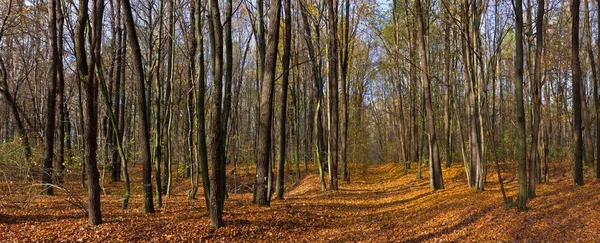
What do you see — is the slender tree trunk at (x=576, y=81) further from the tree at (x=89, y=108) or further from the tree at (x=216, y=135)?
the tree at (x=89, y=108)

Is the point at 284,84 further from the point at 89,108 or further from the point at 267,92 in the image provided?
the point at 89,108

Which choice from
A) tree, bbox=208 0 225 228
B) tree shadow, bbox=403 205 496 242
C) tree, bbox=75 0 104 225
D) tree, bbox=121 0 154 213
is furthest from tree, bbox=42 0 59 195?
tree shadow, bbox=403 205 496 242

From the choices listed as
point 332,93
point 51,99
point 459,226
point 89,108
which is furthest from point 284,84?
point 51,99

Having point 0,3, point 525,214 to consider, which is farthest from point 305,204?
point 0,3

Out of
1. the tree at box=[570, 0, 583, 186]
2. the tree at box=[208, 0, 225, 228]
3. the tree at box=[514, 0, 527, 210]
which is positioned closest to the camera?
the tree at box=[208, 0, 225, 228]

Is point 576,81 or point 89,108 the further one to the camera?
point 576,81

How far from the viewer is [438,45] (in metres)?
23.5

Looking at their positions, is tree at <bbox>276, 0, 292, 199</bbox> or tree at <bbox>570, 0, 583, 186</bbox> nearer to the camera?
tree at <bbox>276, 0, 292, 199</bbox>

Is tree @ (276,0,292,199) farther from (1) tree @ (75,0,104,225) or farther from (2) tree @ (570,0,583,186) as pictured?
(2) tree @ (570,0,583,186)

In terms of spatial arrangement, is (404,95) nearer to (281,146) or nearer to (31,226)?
(281,146)

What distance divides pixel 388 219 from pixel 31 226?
816cm

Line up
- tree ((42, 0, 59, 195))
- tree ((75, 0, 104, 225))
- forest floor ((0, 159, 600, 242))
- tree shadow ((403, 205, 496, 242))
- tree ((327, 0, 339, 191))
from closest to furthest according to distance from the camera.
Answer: forest floor ((0, 159, 600, 242))
tree ((75, 0, 104, 225))
tree shadow ((403, 205, 496, 242))
tree ((42, 0, 59, 195))
tree ((327, 0, 339, 191))

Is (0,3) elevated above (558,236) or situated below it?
above

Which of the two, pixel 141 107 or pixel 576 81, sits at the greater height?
pixel 576 81
